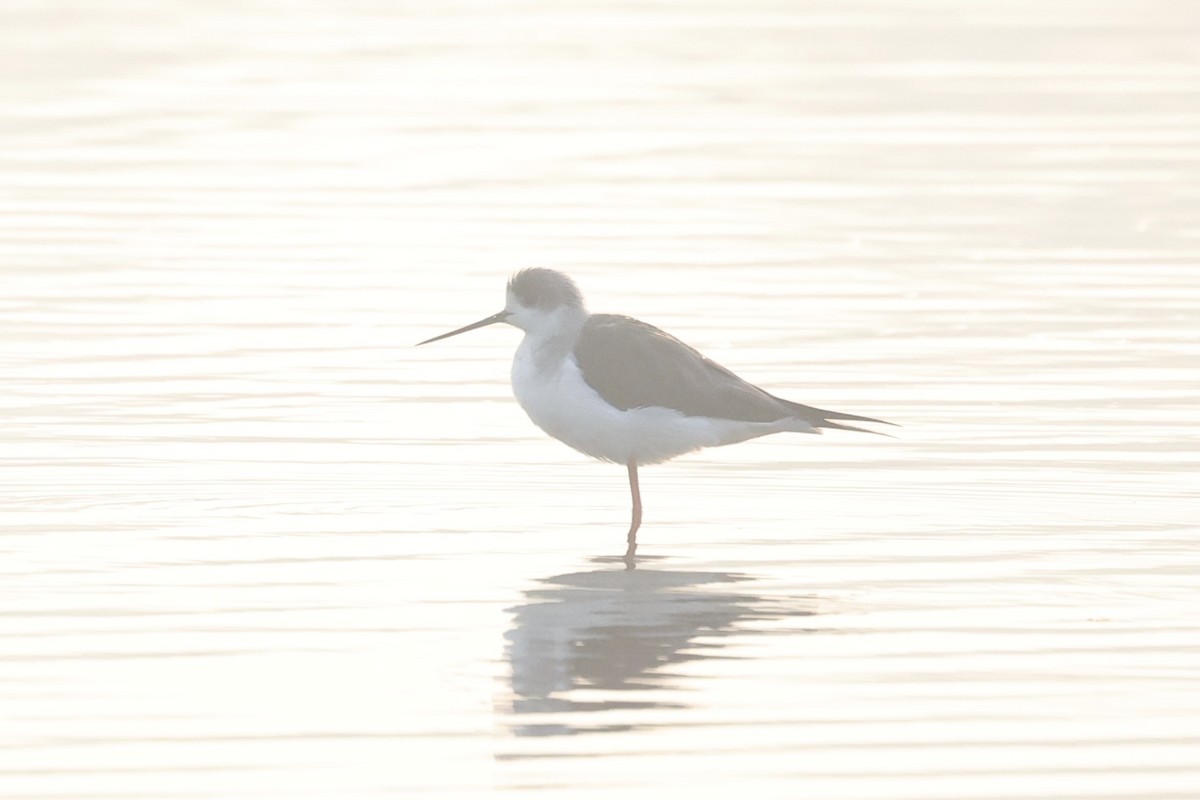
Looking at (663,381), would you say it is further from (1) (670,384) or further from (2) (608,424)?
(2) (608,424)

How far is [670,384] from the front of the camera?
35.1 ft

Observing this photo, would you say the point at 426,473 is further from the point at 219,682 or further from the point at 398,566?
the point at 219,682

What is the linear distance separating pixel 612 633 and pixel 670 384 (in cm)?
221

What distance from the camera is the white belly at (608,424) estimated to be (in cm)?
1060

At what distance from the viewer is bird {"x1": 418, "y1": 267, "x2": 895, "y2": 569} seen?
10609 millimetres

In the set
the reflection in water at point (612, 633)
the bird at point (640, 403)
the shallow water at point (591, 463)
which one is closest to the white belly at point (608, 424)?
the bird at point (640, 403)

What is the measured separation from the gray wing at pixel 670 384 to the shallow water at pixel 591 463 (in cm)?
45

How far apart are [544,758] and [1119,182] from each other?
14.0 meters

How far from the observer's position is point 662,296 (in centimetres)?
1609

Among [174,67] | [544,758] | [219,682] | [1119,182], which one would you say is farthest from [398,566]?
[174,67]

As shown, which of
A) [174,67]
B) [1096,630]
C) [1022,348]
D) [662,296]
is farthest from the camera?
[174,67]

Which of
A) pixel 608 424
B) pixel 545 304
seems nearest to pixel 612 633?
pixel 608 424

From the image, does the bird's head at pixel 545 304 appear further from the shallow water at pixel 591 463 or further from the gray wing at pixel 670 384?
the shallow water at pixel 591 463

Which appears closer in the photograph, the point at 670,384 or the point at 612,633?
the point at 612,633
